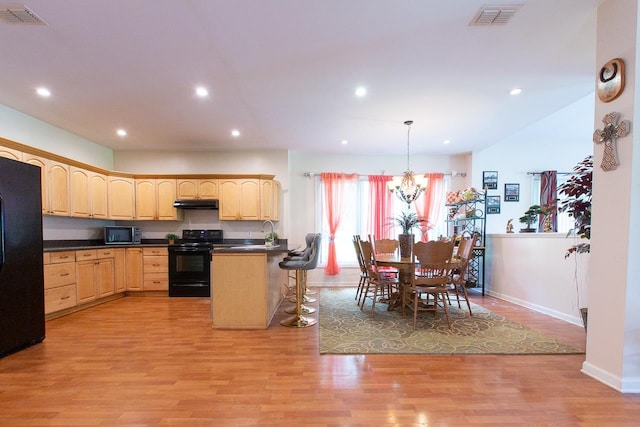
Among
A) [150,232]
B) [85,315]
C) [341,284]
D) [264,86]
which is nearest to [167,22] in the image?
[264,86]

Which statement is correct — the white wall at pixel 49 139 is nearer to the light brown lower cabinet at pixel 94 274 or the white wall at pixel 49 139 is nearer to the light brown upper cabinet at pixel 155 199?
the light brown upper cabinet at pixel 155 199

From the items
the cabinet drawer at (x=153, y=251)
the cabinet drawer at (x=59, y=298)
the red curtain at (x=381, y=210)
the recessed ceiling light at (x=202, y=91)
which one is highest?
the recessed ceiling light at (x=202, y=91)

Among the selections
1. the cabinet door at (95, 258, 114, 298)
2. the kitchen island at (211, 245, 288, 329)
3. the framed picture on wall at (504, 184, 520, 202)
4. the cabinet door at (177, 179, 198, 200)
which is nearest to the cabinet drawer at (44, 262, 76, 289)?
the cabinet door at (95, 258, 114, 298)

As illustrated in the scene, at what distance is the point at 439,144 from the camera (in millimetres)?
5047

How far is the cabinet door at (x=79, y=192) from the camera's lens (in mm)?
4098

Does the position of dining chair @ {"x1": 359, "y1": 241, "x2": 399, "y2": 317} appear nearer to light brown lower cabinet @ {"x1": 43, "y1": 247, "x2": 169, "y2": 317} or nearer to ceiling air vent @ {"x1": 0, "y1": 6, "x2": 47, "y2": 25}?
light brown lower cabinet @ {"x1": 43, "y1": 247, "x2": 169, "y2": 317}

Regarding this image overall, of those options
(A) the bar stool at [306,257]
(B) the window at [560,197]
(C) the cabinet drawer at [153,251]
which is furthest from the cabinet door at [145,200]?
(B) the window at [560,197]

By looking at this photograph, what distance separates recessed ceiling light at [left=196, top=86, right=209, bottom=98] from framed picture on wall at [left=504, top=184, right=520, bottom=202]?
5670mm

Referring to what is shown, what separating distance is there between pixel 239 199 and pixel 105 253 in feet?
7.47

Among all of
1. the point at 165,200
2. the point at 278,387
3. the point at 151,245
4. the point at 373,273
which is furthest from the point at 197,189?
the point at 278,387

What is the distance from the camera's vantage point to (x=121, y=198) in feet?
16.1

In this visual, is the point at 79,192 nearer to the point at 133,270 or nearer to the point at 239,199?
the point at 133,270

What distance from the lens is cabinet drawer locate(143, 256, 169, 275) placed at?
482 centimetres

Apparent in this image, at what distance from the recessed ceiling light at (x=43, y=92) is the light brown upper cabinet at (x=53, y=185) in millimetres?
859
